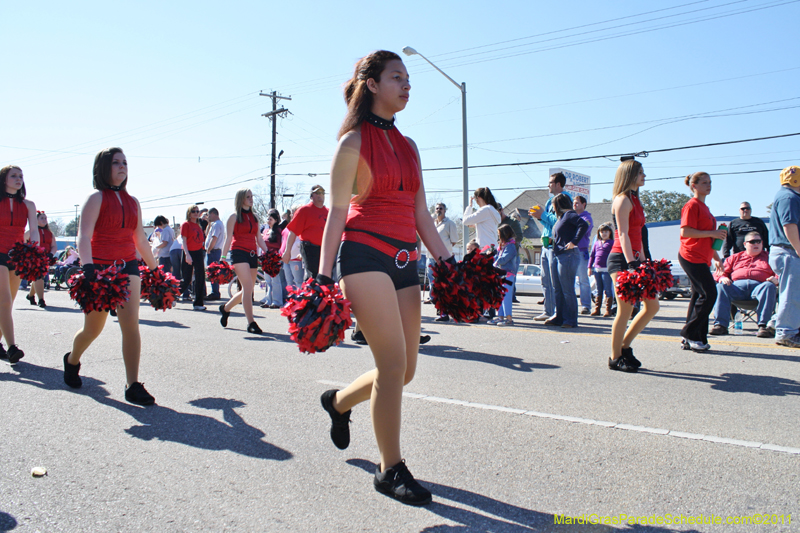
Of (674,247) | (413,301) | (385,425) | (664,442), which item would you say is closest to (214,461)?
(385,425)

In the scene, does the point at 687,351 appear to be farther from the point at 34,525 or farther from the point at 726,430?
the point at 34,525

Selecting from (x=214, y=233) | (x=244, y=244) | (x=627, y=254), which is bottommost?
(x=627, y=254)

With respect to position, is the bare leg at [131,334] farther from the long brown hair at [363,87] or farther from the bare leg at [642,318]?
the bare leg at [642,318]

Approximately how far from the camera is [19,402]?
4590 millimetres

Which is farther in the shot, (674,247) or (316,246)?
(674,247)

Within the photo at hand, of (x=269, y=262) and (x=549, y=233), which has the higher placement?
(x=549, y=233)

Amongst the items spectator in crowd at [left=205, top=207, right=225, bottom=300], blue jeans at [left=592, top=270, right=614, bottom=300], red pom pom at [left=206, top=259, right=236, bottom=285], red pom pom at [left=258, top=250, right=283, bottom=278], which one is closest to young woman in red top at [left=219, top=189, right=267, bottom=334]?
red pom pom at [left=258, top=250, right=283, bottom=278]

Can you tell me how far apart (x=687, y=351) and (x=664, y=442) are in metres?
3.64

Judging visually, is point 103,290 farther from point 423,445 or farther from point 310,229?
point 310,229

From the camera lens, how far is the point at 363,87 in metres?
3.01

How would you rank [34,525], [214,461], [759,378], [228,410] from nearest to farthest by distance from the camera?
[34,525], [214,461], [228,410], [759,378]

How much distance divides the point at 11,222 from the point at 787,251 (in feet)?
28.2

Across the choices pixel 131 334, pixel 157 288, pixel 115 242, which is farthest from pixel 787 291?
pixel 115 242

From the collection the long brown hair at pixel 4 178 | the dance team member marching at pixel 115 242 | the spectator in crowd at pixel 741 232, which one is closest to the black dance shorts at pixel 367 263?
the dance team member marching at pixel 115 242
